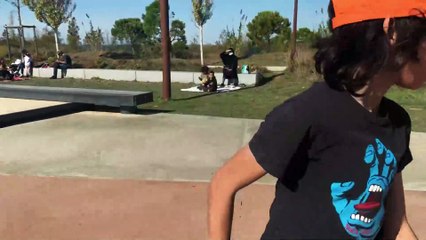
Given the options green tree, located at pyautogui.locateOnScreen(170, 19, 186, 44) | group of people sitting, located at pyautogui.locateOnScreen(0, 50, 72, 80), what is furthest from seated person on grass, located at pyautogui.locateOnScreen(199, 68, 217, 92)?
green tree, located at pyautogui.locateOnScreen(170, 19, 186, 44)

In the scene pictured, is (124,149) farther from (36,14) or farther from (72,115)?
(36,14)

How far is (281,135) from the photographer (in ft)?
3.54

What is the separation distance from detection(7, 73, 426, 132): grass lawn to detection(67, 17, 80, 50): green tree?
13340 millimetres

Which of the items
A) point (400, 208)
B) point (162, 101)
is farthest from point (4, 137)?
point (400, 208)

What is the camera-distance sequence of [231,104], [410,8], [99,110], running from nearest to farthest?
[410,8]
[99,110]
[231,104]

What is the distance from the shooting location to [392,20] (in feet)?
3.42

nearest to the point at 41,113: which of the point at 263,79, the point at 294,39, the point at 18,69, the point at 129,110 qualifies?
the point at 129,110

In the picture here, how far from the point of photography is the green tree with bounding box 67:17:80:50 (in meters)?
30.2

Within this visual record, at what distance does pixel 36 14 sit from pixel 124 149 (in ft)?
74.3

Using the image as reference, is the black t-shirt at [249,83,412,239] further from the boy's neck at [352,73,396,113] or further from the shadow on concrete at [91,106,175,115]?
the shadow on concrete at [91,106,175,115]

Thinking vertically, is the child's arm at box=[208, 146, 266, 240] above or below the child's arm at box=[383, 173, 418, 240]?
above

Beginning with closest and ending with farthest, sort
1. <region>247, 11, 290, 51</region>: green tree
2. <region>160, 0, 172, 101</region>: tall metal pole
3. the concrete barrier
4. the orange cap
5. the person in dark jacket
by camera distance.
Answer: the orange cap
<region>160, 0, 172, 101</region>: tall metal pole
the person in dark jacket
the concrete barrier
<region>247, 11, 290, 51</region>: green tree

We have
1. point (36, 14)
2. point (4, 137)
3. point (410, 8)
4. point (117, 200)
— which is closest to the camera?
point (410, 8)

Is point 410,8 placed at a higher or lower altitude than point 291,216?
Result: higher
